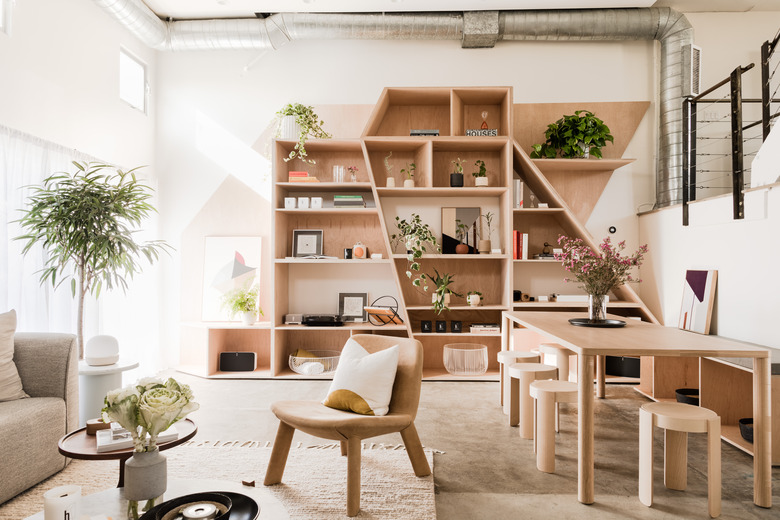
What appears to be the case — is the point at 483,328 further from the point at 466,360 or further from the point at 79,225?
the point at 79,225

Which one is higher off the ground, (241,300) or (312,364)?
(241,300)

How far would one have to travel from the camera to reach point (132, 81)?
15.8 feet

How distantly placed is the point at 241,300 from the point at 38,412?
233 cm

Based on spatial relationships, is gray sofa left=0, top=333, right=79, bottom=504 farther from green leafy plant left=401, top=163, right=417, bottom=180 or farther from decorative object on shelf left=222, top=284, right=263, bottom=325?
green leafy plant left=401, top=163, right=417, bottom=180

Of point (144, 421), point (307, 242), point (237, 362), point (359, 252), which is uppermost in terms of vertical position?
point (307, 242)

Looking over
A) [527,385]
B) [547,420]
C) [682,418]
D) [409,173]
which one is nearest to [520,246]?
Result: [409,173]

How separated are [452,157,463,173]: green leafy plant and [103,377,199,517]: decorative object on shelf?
12.4 feet

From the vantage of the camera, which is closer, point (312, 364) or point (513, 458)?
point (513, 458)

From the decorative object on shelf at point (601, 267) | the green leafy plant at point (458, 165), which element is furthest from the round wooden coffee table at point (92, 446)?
the green leafy plant at point (458, 165)

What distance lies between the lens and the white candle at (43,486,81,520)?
136 centimetres

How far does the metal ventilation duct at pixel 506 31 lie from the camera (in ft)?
15.2

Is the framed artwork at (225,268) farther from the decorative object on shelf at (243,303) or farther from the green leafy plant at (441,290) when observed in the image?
the green leafy plant at (441,290)

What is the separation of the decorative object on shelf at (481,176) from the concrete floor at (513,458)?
6.33ft

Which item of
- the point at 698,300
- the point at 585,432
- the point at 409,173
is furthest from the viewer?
the point at 409,173
